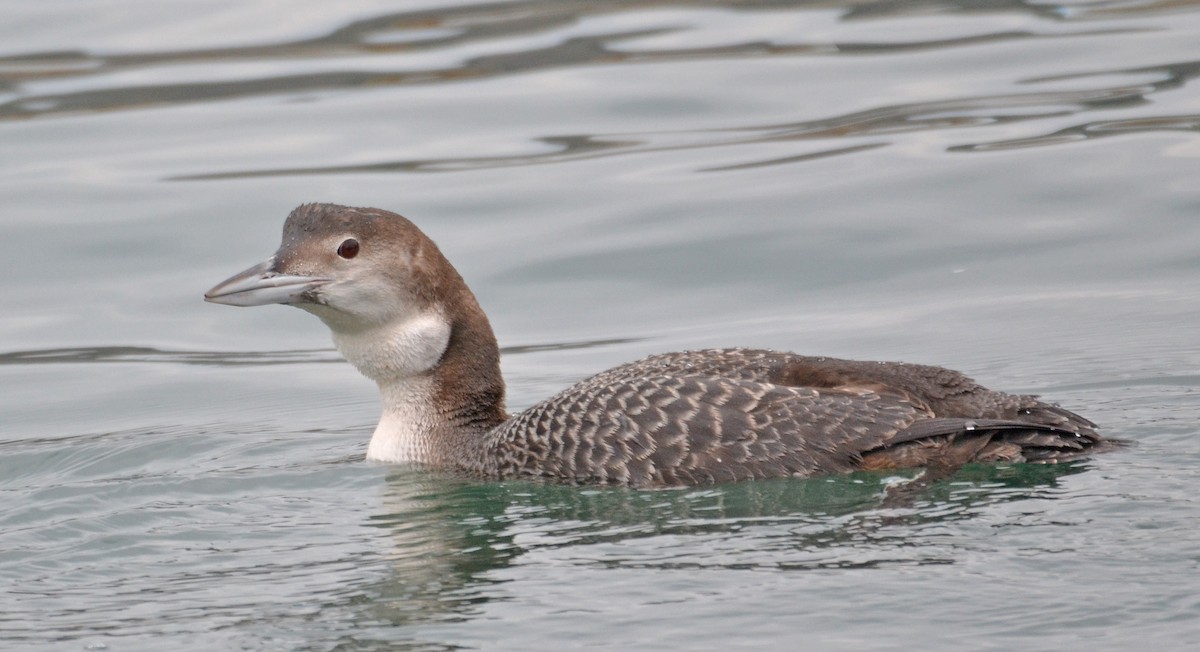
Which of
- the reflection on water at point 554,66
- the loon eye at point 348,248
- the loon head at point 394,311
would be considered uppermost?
the reflection on water at point 554,66

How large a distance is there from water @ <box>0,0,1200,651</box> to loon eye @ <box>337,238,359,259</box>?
3.09ft

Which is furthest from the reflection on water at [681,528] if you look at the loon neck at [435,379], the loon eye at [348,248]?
the loon eye at [348,248]

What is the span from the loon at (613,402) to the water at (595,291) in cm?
13

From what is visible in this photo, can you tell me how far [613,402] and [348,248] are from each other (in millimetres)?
1289

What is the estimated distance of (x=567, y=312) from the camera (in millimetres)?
10664

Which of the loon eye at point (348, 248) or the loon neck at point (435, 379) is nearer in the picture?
the loon eye at point (348, 248)

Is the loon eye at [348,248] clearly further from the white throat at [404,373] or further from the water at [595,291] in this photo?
the water at [595,291]

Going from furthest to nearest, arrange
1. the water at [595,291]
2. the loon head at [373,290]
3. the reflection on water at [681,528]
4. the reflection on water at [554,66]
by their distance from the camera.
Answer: the reflection on water at [554,66], the loon head at [373,290], the reflection on water at [681,528], the water at [595,291]

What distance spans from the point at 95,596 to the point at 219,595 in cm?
45

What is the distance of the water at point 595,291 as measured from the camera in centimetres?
575

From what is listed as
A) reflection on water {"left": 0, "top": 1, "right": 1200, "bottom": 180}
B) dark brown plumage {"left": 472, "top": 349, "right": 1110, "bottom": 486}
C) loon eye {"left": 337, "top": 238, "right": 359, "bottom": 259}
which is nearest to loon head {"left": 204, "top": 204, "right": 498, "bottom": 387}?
loon eye {"left": 337, "top": 238, "right": 359, "bottom": 259}

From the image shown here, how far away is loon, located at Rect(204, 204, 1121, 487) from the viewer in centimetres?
671

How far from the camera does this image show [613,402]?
6996mm

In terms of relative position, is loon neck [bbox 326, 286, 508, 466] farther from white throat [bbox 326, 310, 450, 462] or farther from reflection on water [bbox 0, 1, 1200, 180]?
reflection on water [bbox 0, 1, 1200, 180]
